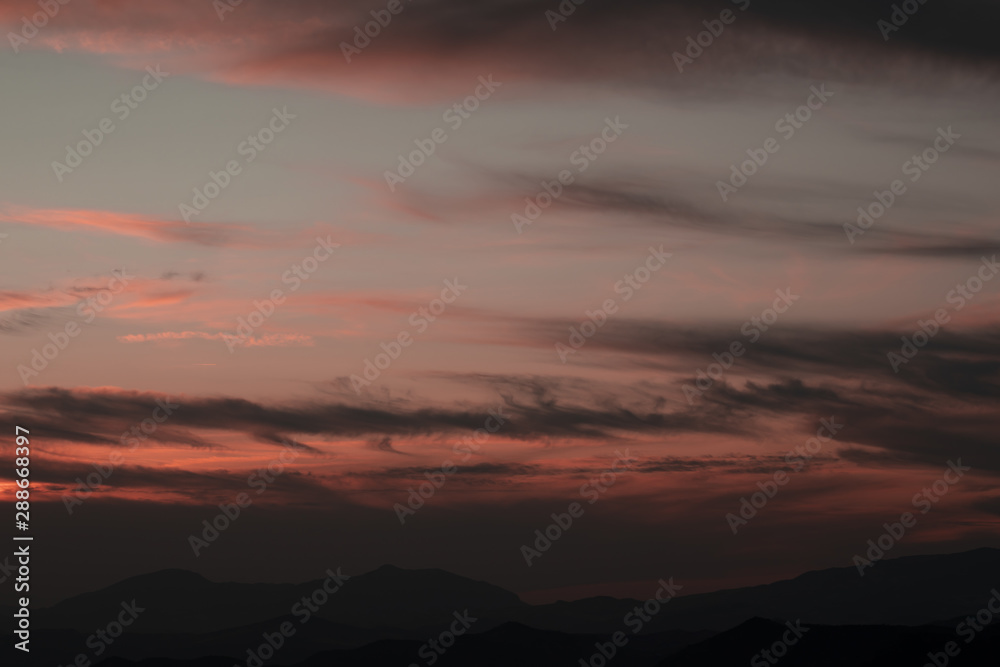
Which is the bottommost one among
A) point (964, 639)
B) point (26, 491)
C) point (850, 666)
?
point (850, 666)

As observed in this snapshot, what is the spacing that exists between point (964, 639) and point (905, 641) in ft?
37.8

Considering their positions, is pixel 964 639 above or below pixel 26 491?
below

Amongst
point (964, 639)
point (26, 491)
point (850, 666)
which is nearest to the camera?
point (26, 491)

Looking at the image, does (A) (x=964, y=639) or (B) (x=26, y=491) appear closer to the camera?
(B) (x=26, y=491)

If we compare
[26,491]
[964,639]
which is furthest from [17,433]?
[964,639]

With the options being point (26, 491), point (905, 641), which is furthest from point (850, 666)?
point (26, 491)

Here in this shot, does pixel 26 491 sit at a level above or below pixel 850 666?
above

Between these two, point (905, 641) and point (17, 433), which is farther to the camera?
point (905, 641)

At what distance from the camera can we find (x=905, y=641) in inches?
6988

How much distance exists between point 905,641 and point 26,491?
151 metres

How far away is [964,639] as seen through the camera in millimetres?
168125

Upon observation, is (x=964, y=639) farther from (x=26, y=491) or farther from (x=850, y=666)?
(x=26, y=491)

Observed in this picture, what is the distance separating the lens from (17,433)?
76375 millimetres

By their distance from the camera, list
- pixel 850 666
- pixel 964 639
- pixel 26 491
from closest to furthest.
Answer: pixel 26 491 < pixel 964 639 < pixel 850 666
